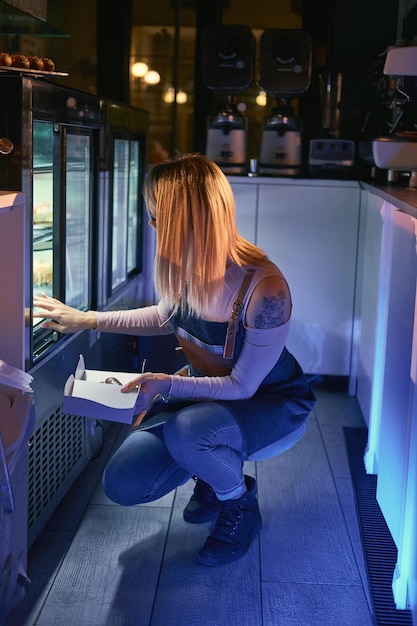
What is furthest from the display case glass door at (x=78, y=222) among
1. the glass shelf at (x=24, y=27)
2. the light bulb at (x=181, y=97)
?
the light bulb at (x=181, y=97)

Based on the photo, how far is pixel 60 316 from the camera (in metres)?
2.38

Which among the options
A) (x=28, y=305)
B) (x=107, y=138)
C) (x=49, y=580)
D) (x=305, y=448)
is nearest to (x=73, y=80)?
Answer: (x=107, y=138)

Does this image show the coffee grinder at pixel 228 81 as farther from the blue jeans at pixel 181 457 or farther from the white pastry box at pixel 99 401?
the white pastry box at pixel 99 401

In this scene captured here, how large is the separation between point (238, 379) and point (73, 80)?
3.16m

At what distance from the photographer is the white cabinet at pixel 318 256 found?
13.4 ft

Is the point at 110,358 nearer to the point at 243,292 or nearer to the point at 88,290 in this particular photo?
the point at 88,290

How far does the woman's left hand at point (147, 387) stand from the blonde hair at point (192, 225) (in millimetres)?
238

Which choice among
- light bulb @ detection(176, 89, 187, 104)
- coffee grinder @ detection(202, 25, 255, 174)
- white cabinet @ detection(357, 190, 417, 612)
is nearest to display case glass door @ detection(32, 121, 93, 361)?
white cabinet @ detection(357, 190, 417, 612)

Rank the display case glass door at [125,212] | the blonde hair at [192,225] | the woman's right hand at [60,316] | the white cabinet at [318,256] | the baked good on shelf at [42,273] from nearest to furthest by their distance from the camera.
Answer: the blonde hair at [192,225], the woman's right hand at [60,316], the baked good on shelf at [42,273], the display case glass door at [125,212], the white cabinet at [318,256]

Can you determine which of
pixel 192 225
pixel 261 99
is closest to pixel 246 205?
pixel 261 99

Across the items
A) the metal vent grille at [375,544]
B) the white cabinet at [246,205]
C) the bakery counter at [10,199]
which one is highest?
the bakery counter at [10,199]

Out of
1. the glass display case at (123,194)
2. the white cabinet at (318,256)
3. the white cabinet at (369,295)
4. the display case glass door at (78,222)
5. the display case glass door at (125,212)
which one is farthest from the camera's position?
the white cabinet at (318,256)

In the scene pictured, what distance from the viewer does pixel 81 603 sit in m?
2.20

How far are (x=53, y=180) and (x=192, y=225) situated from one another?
0.58 meters
